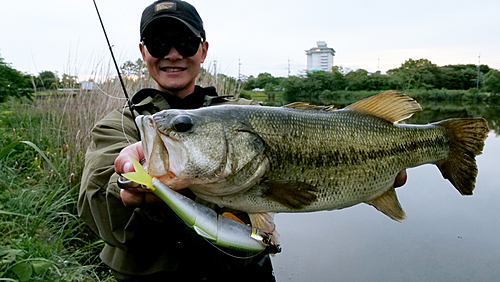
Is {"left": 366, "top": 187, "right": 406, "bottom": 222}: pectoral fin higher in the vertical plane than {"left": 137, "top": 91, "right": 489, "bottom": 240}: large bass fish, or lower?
lower

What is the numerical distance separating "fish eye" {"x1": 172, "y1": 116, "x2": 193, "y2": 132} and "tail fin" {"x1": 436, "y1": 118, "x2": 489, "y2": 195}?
1.78 metres

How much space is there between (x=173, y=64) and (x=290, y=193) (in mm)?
1524

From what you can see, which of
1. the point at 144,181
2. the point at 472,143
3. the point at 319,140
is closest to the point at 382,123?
the point at 319,140

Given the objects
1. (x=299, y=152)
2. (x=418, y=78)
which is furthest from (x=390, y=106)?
(x=418, y=78)

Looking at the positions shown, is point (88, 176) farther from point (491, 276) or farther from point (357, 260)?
point (491, 276)

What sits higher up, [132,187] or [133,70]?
[133,70]

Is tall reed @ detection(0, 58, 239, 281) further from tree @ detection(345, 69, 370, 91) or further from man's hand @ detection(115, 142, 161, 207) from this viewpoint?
tree @ detection(345, 69, 370, 91)

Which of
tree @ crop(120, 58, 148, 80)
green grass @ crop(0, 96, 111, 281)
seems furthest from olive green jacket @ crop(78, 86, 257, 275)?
tree @ crop(120, 58, 148, 80)

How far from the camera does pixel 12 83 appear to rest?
389 inches

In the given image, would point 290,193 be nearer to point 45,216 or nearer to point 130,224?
point 130,224

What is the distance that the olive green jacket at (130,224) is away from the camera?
1898 mm

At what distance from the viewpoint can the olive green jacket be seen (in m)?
1.90

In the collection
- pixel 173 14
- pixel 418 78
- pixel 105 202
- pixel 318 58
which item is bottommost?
pixel 105 202

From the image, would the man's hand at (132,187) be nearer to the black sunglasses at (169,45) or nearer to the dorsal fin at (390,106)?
the black sunglasses at (169,45)
